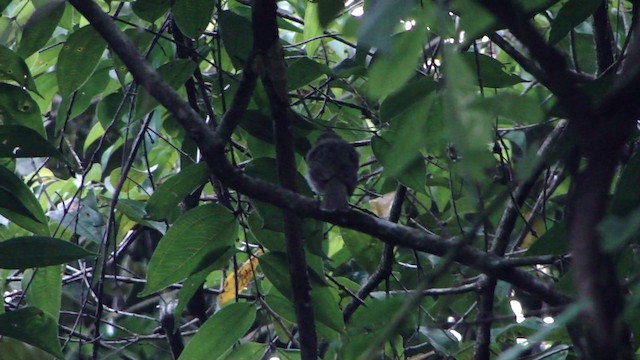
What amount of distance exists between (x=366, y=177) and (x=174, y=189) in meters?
1.78

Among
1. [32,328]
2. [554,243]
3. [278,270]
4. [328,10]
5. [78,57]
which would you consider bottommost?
[32,328]

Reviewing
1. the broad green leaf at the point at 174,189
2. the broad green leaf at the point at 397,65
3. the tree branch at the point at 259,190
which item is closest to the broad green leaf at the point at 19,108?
the broad green leaf at the point at 174,189

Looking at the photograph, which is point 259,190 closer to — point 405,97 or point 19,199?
point 405,97

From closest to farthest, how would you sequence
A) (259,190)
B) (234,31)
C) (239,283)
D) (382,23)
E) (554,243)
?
(382,23), (259,190), (554,243), (234,31), (239,283)

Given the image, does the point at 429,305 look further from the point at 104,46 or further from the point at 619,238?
the point at 619,238

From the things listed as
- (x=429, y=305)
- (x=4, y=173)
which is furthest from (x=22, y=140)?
(x=429, y=305)

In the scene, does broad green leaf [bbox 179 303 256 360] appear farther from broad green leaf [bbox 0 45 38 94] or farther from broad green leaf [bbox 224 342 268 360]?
broad green leaf [bbox 0 45 38 94]

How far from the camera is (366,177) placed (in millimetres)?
4230

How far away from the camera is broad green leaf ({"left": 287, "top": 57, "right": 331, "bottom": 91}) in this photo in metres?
2.67

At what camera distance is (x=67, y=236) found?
3.33 metres

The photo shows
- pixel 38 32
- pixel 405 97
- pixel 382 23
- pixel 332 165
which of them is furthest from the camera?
pixel 332 165

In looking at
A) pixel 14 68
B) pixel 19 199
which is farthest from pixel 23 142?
pixel 14 68

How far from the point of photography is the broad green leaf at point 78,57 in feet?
9.05

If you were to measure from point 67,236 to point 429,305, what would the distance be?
151 cm
